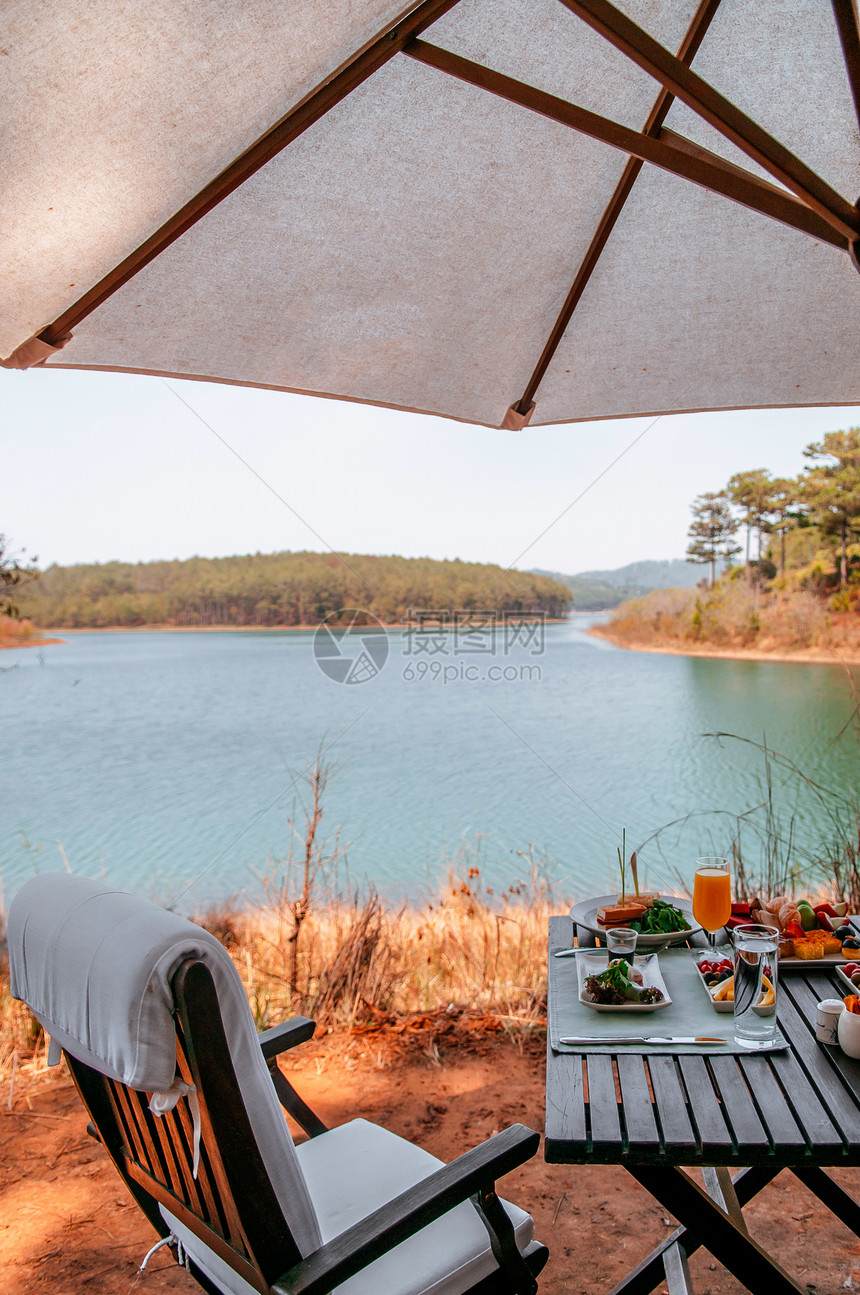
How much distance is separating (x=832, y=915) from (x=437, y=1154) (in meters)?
1.11

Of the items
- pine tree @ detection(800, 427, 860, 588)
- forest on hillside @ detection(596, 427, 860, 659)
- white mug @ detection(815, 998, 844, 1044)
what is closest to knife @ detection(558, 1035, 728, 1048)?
white mug @ detection(815, 998, 844, 1044)

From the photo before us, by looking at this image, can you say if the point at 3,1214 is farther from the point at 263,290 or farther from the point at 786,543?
the point at 786,543

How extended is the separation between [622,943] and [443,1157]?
95 centimetres

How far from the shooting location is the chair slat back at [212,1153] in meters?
0.78

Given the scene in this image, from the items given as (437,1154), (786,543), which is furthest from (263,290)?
(786,543)

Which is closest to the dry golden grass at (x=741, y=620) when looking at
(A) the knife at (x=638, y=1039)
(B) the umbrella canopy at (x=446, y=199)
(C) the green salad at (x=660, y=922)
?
(B) the umbrella canopy at (x=446, y=199)

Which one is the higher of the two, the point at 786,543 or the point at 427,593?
the point at 786,543

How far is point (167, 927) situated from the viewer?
31.6 inches

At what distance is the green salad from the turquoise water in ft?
6.74

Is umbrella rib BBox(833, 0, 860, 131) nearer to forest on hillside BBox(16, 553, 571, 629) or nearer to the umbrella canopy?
the umbrella canopy

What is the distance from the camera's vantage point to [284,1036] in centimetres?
132

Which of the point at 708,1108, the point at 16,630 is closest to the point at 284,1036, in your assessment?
the point at 708,1108

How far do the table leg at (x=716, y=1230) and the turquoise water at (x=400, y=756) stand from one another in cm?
249

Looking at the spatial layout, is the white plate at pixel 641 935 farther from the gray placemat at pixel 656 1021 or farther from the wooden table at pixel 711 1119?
the wooden table at pixel 711 1119
